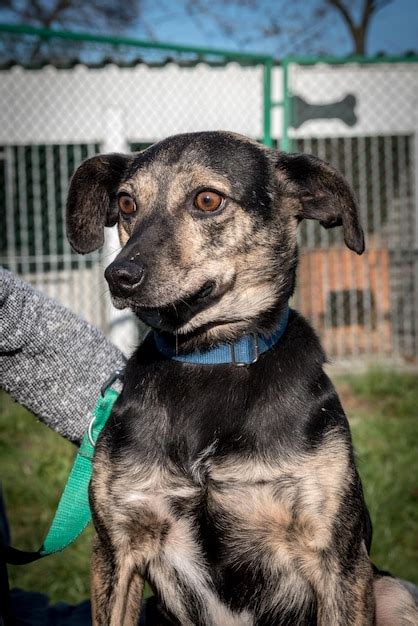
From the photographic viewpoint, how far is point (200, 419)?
2.19 meters

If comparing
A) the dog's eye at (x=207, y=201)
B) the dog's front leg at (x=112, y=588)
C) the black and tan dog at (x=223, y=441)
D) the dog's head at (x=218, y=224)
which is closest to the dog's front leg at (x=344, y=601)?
the black and tan dog at (x=223, y=441)

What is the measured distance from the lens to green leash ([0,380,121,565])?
7.91 ft

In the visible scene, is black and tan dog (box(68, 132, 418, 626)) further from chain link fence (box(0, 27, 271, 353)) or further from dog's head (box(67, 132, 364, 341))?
chain link fence (box(0, 27, 271, 353))

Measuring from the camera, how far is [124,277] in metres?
2.12

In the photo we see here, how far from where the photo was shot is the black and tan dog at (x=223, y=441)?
6.82ft

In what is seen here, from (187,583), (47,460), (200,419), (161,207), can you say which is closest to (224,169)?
(161,207)

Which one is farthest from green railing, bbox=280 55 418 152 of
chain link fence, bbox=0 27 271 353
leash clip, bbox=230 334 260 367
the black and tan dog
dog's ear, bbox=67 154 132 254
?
leash clip, bbox=230 334 260 367

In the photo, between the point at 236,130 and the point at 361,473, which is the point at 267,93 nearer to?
the point at 236,130

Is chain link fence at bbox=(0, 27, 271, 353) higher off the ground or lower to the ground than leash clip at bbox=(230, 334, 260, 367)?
higher

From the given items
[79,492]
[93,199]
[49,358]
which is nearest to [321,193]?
[93,199]

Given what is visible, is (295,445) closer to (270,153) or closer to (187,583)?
(187,583)

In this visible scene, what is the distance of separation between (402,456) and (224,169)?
367cm

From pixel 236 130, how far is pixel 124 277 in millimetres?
4773

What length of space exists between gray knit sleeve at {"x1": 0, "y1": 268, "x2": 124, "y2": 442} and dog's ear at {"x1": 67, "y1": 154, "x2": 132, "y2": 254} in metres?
0.25
